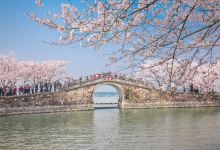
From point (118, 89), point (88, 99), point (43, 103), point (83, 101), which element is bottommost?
point (43, 103)

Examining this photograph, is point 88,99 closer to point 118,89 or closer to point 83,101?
point 83,101

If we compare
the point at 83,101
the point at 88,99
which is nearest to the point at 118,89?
the point at 88,99

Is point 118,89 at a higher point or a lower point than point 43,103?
higher

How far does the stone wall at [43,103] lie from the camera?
3835cm

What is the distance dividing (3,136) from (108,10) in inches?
636

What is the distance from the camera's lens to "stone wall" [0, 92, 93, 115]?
126 feet

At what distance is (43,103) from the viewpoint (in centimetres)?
4231

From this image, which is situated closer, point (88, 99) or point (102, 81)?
point (102, 81)

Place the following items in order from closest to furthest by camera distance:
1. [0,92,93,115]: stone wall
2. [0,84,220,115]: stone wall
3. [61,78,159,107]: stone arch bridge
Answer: [0,92,93,115]: stone wall, [0,84,220,115]: stone wall, [61,78,159,107]: stone arch bridge

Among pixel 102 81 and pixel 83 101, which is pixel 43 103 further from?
pixel 102 81

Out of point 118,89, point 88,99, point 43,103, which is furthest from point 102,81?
point 43,103

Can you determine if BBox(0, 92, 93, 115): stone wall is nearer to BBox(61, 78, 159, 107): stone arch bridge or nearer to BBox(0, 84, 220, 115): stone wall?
BBox(0, 84, 220, 115): stone wall

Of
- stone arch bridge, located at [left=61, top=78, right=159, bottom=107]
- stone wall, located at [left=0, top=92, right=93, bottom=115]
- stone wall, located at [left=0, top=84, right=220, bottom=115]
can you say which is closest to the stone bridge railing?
stone arch bridge, located at [left=61, top=78, right=159, bottom=107]

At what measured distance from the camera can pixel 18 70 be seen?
172ft
